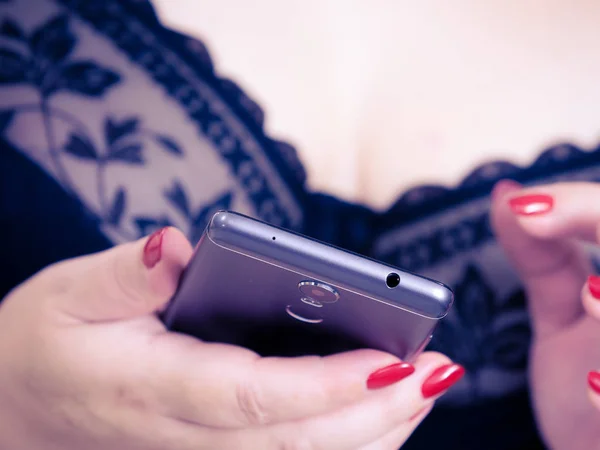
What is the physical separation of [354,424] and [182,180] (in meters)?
0.42

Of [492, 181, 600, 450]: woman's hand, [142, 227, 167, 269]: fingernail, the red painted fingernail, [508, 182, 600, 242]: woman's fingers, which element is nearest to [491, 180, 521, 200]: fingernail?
[492, 181, 600, 450]: woman's hand

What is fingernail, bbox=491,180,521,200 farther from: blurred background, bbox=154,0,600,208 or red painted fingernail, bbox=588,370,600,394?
red painted fingernail, bbox=588,370,600,394

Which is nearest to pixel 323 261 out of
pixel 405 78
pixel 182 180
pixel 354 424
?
pixel 354 424

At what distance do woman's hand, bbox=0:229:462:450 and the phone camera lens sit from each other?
92mm

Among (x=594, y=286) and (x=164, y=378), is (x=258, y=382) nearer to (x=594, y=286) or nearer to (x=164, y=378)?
(x=164, y=378)

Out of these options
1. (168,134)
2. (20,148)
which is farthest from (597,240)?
(20,148)

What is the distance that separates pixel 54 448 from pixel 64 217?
0.94 feet

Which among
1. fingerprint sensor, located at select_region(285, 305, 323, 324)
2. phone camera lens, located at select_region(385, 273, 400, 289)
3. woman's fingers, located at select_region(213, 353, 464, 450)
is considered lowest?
woman's fingers, located at select_region(213, 353, 464, 450)

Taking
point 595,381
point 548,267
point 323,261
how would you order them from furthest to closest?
point 548,267 → point 595,381 → point 323,261

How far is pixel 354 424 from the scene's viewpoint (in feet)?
1.58

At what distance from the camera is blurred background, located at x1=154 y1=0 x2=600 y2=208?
2.58ft

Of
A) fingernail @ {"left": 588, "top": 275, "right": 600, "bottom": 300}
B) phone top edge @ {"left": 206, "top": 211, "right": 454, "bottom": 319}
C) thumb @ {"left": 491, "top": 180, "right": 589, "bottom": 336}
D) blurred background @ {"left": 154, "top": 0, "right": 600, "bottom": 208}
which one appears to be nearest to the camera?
phone top edge @ {"left": 206, "top": 211, "right": 454, "bottom": 319}

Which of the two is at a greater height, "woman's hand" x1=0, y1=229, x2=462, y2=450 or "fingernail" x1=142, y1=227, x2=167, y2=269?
"fingernail" x1=142, y1=227, x2=167, y2=269

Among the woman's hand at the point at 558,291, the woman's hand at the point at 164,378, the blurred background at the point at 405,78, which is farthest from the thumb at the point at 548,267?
the woman's hand at the point at 164,378
